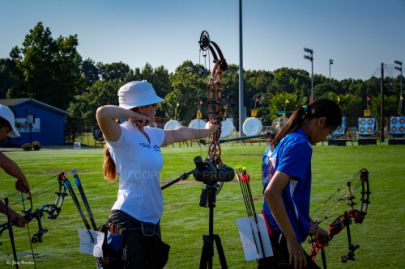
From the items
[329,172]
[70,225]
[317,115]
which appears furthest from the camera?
[329,172]

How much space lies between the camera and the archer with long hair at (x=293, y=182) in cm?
315

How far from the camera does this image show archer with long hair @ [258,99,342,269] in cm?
315

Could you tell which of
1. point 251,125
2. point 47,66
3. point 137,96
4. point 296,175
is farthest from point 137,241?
point 47,66

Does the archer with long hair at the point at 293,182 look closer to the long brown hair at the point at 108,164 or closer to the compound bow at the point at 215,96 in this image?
the compound bow at the point at 215,96

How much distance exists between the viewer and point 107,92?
59469 mm

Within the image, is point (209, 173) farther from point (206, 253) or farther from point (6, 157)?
point (6, 157)

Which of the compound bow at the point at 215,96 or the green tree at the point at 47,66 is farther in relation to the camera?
the green tree at the point at 47,66

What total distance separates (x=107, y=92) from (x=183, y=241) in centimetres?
5323

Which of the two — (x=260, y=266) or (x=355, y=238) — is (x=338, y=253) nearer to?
(x=355, y=238)

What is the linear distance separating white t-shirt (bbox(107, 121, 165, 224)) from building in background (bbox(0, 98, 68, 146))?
48779 millimetres

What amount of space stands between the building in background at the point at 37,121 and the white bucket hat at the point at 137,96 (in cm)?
4870

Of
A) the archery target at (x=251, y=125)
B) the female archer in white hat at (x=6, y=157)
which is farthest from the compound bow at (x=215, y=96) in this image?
the archery target at (x=251, y=125)

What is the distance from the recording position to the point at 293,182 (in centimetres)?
326

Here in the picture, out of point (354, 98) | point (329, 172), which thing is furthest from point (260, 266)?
point (354, 98)
